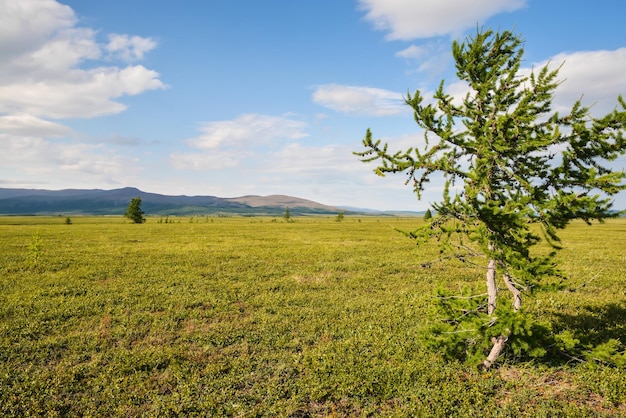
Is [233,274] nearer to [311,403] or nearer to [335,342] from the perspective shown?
[335,342]

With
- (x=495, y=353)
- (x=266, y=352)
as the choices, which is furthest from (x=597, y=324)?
(x=266, y=352)

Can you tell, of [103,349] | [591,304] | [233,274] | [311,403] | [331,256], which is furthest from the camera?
[331,256]

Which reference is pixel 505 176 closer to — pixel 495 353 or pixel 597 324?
pixel 495 353

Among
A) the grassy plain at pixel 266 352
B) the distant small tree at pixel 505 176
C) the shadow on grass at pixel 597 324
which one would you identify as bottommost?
the grassy plain at pixel 266 352

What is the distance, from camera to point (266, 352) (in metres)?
10.6

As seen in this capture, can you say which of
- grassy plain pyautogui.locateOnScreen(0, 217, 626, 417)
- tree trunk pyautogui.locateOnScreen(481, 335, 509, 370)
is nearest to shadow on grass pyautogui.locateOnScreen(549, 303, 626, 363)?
grassy plain pyautogui.locateOnScreen(0, 217, 626, 417)

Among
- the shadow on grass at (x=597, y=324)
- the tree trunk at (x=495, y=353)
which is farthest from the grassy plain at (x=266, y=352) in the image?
the tree trunk at (x=495, y=353)

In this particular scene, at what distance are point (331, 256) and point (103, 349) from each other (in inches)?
845

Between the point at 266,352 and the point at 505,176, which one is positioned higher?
the point at 505,176

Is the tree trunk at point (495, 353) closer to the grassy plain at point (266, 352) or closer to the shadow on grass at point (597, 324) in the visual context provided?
the grassy plain at point (266, 352)

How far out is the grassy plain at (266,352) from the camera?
7848 millimetres

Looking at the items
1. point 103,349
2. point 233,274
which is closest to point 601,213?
point 103,349

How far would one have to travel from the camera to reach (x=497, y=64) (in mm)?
8180

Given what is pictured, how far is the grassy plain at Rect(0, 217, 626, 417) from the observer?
25.7 feet
